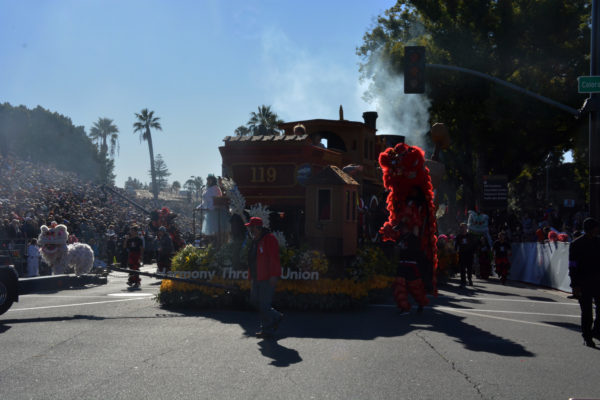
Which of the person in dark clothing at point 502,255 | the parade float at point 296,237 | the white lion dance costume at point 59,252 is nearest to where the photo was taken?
the parade float at point 296,237

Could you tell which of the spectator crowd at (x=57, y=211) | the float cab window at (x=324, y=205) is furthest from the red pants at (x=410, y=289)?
the spectator crowd at (x=57, y=211)

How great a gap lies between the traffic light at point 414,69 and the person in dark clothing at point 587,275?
7299mm

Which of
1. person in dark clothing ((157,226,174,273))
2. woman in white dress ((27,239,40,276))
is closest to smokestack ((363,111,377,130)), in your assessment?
person in dark clothing ((157,226,174,273))

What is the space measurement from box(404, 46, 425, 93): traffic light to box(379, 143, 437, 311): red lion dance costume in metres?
3.79

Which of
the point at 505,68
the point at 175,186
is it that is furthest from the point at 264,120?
the point at 175,186

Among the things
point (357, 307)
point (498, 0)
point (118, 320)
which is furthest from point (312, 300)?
point (498, 0)

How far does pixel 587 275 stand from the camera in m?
9.04

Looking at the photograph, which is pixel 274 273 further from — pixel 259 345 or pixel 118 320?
pixel 118 320

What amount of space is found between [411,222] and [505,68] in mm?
22652

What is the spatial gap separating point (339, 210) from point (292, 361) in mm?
5825

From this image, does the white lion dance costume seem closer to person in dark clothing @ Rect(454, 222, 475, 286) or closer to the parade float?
the parade float

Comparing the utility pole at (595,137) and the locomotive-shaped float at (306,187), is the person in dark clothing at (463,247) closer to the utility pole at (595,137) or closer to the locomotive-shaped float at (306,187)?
the locomotive-shaped float at (306,187)

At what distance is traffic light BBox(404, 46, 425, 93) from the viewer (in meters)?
15.7

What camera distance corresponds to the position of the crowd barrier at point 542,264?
59.7 ft
